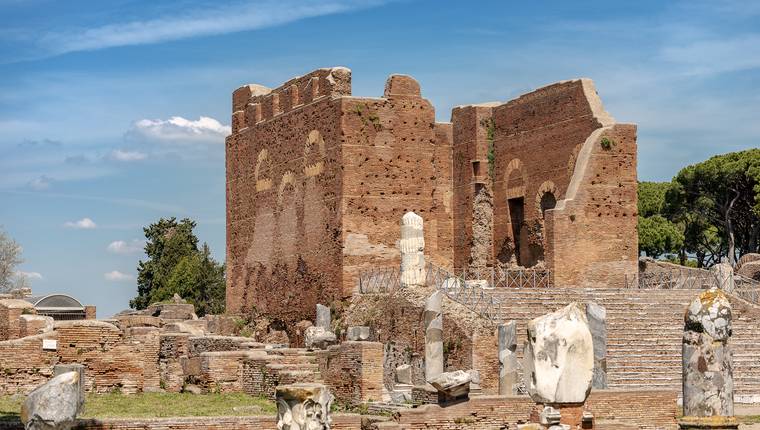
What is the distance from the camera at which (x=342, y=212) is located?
3541 cm

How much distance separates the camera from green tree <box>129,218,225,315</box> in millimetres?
61094

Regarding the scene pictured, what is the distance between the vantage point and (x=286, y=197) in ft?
130

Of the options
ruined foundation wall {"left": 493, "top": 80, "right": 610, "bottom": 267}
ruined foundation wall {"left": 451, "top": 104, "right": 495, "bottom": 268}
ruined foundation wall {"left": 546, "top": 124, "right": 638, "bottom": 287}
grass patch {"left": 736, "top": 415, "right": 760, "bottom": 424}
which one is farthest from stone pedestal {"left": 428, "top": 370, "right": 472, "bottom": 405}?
ruined foundation wall {"left": 451, "top": 104, "right": 495, "bottom": 268}

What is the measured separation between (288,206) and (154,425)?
20.2 m

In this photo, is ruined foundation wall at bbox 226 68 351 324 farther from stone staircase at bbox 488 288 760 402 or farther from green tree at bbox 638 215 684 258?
green tree at bbox 638 215 684 258

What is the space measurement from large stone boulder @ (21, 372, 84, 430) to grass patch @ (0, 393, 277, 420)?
9.37ft

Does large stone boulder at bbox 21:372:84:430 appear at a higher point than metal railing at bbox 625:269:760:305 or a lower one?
lower

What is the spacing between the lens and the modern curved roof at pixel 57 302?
5250 cm

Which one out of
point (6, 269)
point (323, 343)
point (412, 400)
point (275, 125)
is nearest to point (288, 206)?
point (275, 125)

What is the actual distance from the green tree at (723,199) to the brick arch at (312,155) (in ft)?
81.6

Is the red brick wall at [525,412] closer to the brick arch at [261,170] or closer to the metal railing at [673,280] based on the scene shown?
the metal railing at [673,280]

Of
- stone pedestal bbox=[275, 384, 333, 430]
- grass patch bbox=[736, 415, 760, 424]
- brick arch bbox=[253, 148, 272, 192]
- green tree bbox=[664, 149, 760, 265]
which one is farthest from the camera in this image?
green tree bbox=[664, 149, 760, 265]

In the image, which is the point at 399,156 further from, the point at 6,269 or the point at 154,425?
the point at 6,269

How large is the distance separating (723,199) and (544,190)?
91.1 feet
